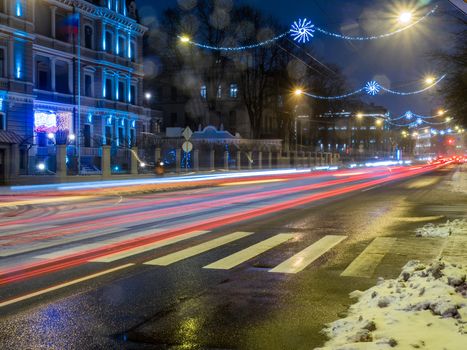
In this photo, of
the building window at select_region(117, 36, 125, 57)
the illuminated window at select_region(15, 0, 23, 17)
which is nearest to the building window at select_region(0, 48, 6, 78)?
the illuminated window at select_region(15, 0, 23, 17)

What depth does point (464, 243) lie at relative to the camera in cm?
1023

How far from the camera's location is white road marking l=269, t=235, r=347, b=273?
8625 mm

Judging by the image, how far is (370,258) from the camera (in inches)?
370

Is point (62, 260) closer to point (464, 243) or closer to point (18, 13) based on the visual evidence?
point (464, 243)

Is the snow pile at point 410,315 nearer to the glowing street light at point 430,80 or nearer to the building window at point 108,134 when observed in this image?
the glowing street light at point 430,80

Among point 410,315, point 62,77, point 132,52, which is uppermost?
point 132,52

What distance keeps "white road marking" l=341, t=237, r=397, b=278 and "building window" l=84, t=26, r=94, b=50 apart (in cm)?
3979

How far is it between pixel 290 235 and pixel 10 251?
18.5 ft

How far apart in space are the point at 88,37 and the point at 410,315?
45191 mm

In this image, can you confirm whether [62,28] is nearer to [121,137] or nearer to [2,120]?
[2,120]

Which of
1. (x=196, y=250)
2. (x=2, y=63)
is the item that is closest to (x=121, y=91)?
(x=2, y=63)

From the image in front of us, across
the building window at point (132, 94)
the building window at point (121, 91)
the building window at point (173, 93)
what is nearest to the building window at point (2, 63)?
the building window at point (121, 91)

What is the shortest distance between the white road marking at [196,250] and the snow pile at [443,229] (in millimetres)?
3764

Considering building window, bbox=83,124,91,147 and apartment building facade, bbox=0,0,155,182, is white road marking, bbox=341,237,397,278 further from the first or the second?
building window, bbox=83,124,91,147
